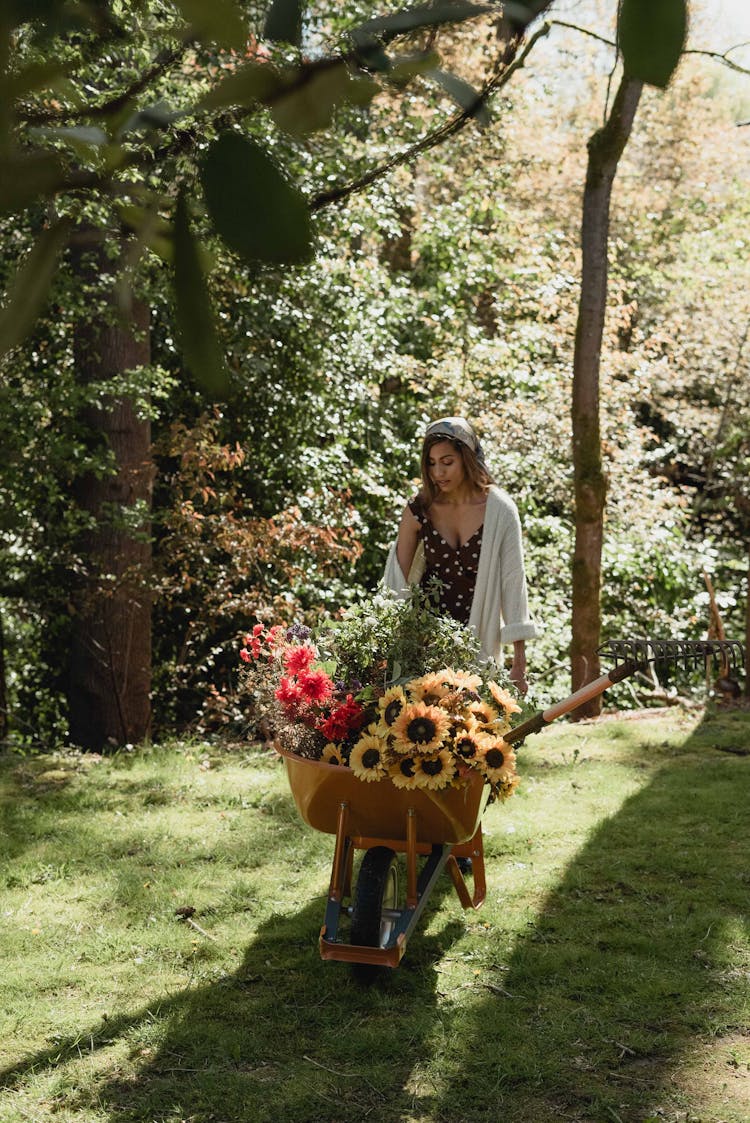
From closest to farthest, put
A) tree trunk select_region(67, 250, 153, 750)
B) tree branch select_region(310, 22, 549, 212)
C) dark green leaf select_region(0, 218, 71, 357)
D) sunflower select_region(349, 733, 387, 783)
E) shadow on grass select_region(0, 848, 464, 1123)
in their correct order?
1. dark green leaf select_region(0, 218, 71, 357)
2. tree branch select_region(310, 22, 549, 212)
3. shadow on grass select_region(0, 848, 464, 1123)
4. sunflower select_region(349, 733, 387, 783)
5. tree trunk select_region(67, 250, 153, 750)

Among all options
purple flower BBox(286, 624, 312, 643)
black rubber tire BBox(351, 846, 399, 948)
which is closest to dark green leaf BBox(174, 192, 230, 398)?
black rubber tire BBox(351, 846, 399, 948)

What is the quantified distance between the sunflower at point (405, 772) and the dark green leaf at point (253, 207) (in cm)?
235

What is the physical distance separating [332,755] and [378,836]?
0.91 ft

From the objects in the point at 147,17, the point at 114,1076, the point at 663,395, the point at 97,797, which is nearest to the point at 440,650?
the point at 114,1076

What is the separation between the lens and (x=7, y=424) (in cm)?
533

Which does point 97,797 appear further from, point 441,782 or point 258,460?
point 258,460

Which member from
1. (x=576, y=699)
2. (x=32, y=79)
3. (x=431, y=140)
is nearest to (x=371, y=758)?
(x=576, y=699)

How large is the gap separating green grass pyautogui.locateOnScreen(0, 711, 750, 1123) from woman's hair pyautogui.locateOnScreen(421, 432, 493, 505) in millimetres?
1234

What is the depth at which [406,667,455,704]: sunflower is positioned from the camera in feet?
9.20

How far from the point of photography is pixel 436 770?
8.76 feet

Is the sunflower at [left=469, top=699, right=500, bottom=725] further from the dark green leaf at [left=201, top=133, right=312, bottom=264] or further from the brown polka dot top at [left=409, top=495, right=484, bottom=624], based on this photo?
the dark green leaf at [left=201, top=133, right=312, bottom=264]

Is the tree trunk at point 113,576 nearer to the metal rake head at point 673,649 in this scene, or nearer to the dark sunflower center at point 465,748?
the dark sunflower center at point 465,748

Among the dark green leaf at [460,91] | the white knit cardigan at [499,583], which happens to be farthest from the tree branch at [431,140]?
the white knit cardigan at [499,583]

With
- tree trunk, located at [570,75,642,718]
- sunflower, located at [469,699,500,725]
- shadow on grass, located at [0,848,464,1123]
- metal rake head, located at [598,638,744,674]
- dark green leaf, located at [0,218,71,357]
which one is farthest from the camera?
tree trunk, located at [570,75,642,718]
